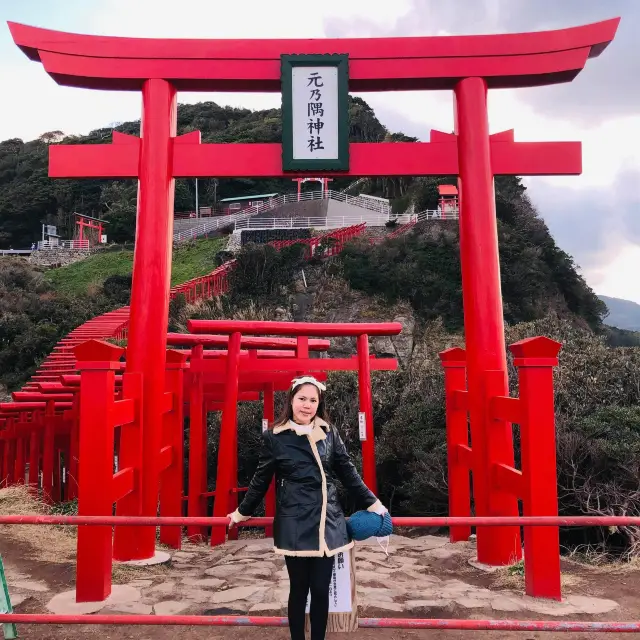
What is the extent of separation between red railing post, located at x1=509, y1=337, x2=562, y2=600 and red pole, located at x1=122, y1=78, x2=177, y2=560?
9.15 feet

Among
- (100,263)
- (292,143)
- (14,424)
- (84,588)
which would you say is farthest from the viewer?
(100,263)

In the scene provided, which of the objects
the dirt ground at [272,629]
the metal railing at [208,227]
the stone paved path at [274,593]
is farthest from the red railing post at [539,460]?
the metal railing at [208,227]

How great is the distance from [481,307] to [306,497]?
296 cm

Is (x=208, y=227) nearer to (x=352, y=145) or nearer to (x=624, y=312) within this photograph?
(x=352, y=145)

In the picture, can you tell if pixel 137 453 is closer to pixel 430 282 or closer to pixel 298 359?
pixel 298 359

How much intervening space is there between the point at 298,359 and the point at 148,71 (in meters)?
3.40

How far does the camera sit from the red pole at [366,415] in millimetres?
6484

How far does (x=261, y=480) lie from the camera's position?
265cm

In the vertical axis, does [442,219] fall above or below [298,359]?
above

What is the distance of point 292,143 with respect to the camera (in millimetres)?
5246

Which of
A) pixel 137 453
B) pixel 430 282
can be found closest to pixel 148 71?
pixel 137 453

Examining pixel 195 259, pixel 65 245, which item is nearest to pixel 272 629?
pixel 195 259

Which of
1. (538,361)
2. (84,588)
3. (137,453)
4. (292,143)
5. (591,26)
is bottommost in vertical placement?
(84,588)

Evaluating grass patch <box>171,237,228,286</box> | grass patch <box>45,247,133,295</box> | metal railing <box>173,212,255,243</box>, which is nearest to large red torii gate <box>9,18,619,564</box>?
grass patch <box>171,237,228,286</box>
